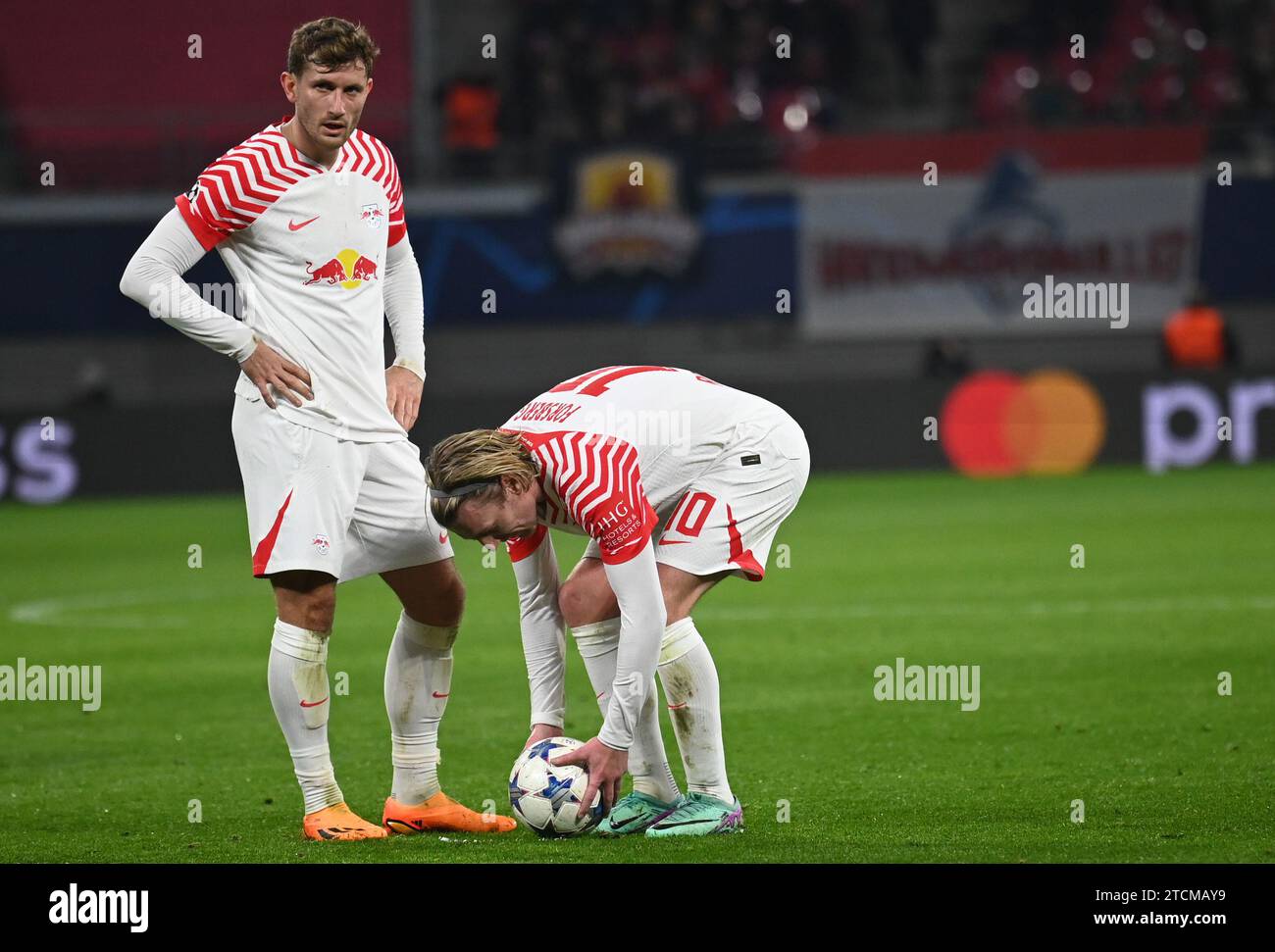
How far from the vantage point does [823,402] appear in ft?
62.8

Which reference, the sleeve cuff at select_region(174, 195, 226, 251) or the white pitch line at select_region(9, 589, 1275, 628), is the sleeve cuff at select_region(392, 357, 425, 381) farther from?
the white pitch line at select_region(9, 589, 1275, 628)

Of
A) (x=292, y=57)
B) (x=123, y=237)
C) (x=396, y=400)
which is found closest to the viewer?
(x=292, y=57)

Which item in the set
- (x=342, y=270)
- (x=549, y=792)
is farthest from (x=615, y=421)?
(x=549, y=792)

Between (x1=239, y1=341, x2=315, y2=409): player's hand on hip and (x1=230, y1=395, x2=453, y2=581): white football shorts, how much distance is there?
0.07 meters

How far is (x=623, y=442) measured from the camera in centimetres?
493

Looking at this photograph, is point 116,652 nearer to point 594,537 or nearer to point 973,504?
point 594,537

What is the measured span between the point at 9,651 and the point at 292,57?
5.40 m

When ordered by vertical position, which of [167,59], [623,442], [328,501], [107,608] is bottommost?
[107,608]

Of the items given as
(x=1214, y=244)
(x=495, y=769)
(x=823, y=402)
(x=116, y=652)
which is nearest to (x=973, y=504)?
(x=823, y=402)

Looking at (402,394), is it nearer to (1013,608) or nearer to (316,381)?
(316,381)

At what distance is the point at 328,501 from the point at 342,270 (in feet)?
2.17

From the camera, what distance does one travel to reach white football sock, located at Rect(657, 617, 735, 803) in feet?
17.2

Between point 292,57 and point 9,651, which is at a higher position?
point 292,57

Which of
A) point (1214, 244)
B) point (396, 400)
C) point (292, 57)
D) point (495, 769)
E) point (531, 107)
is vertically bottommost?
point (495, 769)
